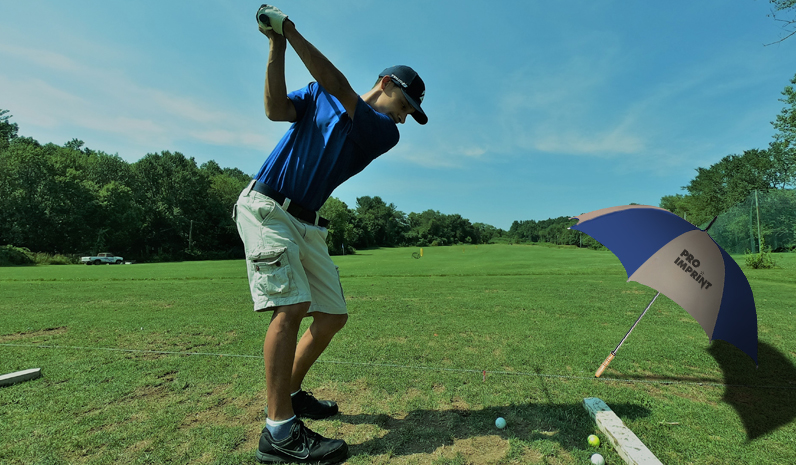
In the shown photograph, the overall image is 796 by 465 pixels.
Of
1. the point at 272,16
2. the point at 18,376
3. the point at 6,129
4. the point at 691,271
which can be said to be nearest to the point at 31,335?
the point at 18,376

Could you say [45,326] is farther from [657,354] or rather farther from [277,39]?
[657,354]

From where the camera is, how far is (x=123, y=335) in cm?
464

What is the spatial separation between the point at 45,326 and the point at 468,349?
18.5 ft

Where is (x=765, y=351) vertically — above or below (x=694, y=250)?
below

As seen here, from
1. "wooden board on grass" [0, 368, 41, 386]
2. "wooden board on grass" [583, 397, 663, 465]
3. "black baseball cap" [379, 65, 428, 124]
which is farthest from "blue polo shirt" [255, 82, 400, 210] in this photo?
"wooden board on grass" [0, 368, 41, 386]

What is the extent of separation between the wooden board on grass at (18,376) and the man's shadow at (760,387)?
16.7 ft

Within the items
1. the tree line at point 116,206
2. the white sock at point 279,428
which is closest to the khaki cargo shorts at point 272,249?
the white sock at point 279,428

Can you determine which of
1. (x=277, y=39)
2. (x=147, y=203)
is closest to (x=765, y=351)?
(x=277, y=39)

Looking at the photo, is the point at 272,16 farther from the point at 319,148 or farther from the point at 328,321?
the point at 328,321

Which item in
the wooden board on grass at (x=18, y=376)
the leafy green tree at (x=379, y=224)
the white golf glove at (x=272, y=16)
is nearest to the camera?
the white golf glove at (x=272, y=16)

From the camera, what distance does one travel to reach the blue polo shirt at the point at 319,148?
2.13 metres

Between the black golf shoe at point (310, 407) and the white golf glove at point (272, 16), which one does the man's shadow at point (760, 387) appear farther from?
the white golf glove at point (272, 16)

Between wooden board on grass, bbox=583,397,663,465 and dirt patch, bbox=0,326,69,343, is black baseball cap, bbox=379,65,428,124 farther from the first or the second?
dirt patch, bbox=0,326,69,343

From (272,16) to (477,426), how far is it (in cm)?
262
